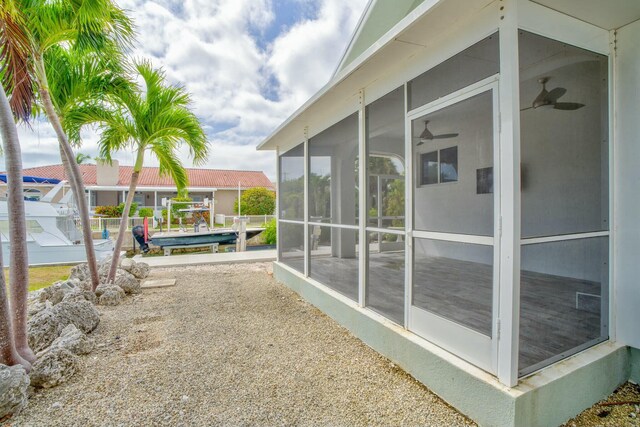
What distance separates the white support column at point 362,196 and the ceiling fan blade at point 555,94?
1755 millimetres

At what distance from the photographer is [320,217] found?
5074 millimetres

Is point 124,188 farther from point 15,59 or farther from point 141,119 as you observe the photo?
point 15,59

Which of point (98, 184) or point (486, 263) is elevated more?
point (98, 184)

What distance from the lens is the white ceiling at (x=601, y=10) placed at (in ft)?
7.07

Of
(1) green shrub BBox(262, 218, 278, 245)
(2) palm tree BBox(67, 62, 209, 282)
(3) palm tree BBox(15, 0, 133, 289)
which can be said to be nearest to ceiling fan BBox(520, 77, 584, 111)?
(3) palm tree BBox(15, 0, 133, 289)

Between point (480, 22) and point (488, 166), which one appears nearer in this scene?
point (480, 22)

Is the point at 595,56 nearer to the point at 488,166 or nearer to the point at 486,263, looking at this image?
the point at 488,166

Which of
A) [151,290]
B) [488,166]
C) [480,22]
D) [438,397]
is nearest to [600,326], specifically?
[438,397]

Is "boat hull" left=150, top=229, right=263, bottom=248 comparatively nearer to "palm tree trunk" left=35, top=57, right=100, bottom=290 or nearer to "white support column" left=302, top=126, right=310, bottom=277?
"palm tree trunk" left=35, top=57, right=100, bottom=290

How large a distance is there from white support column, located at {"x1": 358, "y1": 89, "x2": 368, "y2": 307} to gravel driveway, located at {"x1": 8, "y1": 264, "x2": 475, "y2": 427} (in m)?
0.72

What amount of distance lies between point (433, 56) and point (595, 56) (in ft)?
4.17

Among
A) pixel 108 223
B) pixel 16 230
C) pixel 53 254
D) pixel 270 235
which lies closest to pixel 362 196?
pixel 16 230

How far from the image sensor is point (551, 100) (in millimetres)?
2775

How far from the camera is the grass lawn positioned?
6883mm
